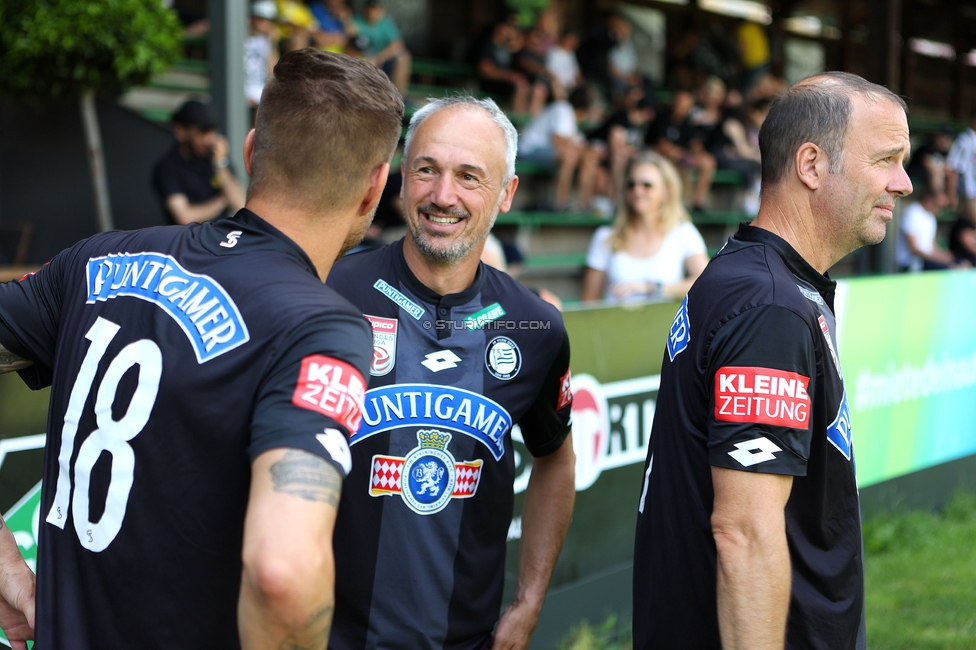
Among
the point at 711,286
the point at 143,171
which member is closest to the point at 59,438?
the point at 711,286

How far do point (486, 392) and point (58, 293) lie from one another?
1032 millimetres

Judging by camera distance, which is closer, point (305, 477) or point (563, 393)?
point (305, 477)

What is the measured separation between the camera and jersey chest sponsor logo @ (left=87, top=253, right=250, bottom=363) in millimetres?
1456

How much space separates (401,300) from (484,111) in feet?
1.87

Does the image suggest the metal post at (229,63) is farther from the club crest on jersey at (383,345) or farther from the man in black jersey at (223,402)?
the man in black jersey at (223,402)

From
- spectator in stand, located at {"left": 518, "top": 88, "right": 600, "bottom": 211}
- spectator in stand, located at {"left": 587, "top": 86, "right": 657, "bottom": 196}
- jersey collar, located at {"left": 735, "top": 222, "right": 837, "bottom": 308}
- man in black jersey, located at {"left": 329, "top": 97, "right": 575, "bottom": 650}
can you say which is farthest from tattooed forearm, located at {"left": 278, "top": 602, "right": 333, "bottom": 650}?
spectator in stand, located at {"left": 587, "top": 86, "right": 657, "bottom": 196}

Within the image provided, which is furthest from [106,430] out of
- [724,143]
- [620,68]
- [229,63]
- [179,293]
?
[620,68]

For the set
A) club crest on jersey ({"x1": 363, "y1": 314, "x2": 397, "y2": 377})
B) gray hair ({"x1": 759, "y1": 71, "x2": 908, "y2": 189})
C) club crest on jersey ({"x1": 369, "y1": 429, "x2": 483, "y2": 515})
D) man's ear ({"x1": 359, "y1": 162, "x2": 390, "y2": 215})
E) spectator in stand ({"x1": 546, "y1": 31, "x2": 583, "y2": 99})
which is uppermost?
spectator in stand ({"x1": 546, "y1": 31, "x2": 583, "y2": 99})

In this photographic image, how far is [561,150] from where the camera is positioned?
9586 millimetres

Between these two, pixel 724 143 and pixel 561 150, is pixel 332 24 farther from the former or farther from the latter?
pixel 724 143

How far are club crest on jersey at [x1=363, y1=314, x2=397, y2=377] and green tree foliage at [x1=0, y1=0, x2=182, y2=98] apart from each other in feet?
15.0

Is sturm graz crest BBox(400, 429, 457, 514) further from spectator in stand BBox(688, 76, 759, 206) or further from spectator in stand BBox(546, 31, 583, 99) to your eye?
spectator in stand BBox(688, 76, 759, 206)

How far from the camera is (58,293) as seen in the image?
171 centimetres

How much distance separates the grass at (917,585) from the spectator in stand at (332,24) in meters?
6.10
